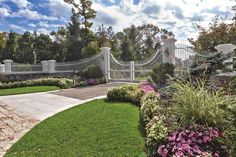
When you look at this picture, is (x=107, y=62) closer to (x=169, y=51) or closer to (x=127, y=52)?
(x=169, y=51)

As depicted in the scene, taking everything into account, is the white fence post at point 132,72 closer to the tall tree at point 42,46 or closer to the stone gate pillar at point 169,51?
the stone gate pillar at point 169,51

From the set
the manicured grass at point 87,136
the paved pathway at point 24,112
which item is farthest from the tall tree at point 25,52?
the manicured grass at point 87,136

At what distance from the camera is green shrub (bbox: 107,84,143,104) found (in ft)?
27.6

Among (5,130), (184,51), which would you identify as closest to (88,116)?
(5,130)

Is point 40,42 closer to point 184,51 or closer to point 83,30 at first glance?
point 83,30

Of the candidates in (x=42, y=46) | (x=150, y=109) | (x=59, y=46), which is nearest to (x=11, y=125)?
(x=150, y=109)

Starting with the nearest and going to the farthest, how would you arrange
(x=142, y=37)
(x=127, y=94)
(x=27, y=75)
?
(x=127, y=94) < (x=27, y=75) < (x=142, y=37)

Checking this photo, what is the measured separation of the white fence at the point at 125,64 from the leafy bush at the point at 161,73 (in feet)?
1.25

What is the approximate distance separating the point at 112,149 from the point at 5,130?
9.24 feet

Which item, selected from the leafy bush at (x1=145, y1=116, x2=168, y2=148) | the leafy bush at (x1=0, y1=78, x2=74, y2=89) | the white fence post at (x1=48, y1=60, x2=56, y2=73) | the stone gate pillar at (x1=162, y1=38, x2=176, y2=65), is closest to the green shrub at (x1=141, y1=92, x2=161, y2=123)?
the leafy bush at (x1=145, y1=116, x2=168, y2=148)

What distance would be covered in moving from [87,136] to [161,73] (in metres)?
5.39

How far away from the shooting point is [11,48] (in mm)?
25562

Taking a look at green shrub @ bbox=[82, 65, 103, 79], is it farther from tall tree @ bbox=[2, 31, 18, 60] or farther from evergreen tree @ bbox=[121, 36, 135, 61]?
tall tree @ bbox=[2, 31, 18, 60]

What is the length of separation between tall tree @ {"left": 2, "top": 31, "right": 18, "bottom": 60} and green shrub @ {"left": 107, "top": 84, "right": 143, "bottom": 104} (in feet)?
61.5
